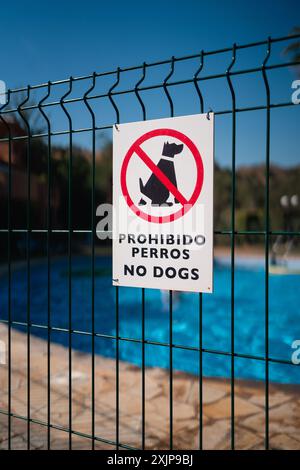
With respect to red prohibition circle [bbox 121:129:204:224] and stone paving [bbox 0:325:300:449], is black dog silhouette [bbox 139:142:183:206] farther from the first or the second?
stone paving [bbox 0:325:300:449]

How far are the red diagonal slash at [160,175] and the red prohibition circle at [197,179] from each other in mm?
21

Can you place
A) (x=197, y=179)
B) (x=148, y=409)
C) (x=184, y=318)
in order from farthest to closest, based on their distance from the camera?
(x=184, y=318) < (x=148, y=409) < (x=197, y=179)

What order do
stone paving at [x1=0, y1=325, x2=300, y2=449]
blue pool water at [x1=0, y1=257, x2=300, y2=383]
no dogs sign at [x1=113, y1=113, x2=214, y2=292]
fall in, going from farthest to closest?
blue pool water at [x1=0, y1=257, x2=300, y2=383], stone paving at [x1=0, y1=325, x2=300, y2=449], no dogs sign at [x1=113, y1=113, x2=214, y2=292]

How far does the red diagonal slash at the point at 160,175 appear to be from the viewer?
7.33ft

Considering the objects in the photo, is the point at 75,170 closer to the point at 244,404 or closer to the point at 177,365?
the point at 177,365

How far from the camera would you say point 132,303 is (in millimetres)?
16844

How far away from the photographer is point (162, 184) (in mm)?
2270

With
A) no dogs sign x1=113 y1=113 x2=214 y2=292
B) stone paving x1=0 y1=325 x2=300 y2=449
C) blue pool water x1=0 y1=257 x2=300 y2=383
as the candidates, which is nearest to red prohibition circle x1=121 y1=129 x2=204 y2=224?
no dogs sign x1=113 y1=113 x2=214 y2=292

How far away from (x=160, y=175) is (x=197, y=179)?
7.6 inches

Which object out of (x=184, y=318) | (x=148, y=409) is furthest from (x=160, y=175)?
(x=184, y=318)

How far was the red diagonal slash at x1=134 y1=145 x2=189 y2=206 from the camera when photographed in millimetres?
2234

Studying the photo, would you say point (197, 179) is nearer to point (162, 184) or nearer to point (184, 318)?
point (162, 184)

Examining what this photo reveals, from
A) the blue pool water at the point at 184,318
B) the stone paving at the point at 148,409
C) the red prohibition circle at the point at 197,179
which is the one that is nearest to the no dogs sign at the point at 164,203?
the red prohibition circle at the point at 197,179
